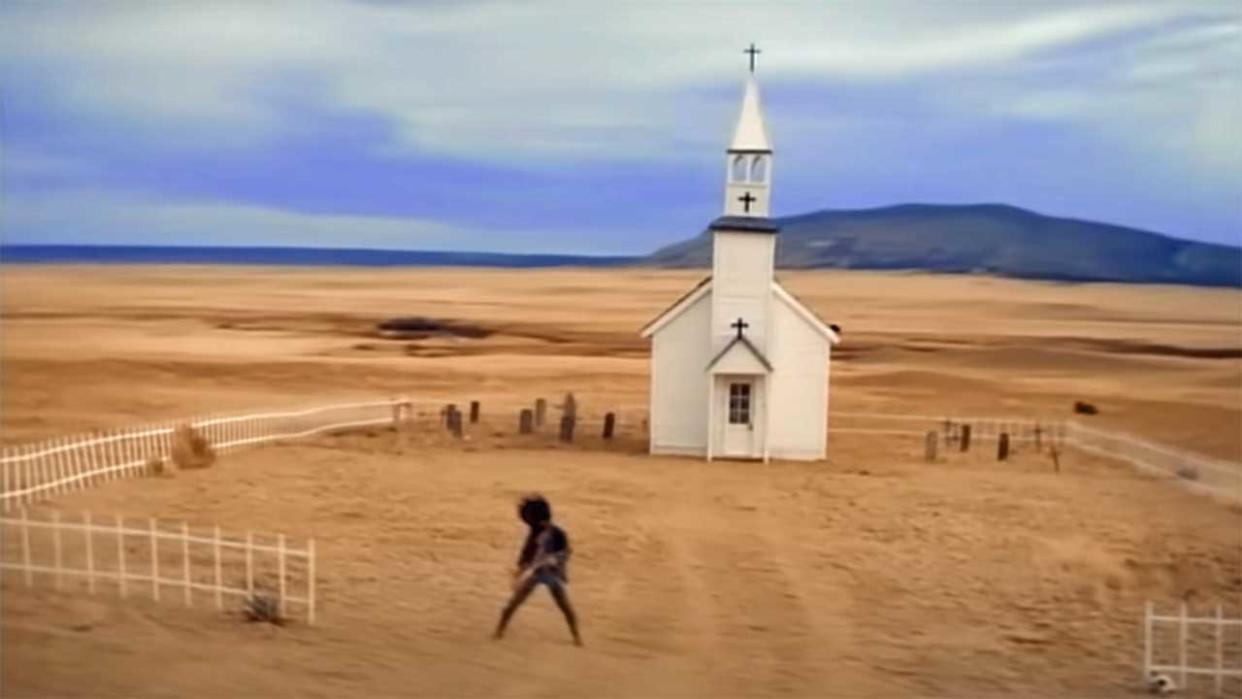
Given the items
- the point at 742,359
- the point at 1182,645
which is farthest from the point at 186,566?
the point at 742,359

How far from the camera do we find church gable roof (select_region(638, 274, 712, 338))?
5.26 m

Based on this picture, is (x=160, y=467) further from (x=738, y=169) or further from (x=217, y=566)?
(x=738, y=169)

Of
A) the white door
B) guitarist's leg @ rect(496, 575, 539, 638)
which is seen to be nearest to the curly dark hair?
guitarist's leg @ rect(496, 575, 539, 638)

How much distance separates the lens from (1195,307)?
154 inches

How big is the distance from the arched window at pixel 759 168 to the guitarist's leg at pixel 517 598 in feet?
5.09

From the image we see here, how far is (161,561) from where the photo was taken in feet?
13.4

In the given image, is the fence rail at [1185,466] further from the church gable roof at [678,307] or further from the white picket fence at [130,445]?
the white picket fence at [130,445]

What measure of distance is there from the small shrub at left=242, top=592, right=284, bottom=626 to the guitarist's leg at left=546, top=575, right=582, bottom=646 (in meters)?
0.72

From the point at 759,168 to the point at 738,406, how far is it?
4.89 ft

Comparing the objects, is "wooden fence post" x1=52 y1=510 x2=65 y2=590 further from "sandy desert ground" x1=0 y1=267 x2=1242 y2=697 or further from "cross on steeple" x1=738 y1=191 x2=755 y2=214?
"cross on steeple" x1=738 y1=191 x2=755 y2=214

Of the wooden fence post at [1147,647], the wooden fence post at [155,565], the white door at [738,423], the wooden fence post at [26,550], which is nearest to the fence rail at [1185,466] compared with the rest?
the wooden fence post at [1147,647]

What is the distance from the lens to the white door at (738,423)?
5681 mm

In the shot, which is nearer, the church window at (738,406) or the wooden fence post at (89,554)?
the wooden fence post at (89,554)

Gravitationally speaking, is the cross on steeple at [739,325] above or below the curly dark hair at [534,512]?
above
